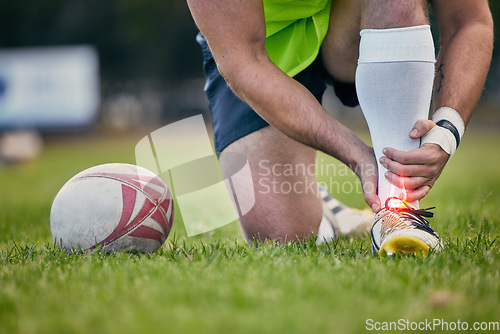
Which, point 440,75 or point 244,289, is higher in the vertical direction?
point 440,75

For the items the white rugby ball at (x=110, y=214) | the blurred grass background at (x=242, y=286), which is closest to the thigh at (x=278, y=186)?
the blurred grass background at (x=242, y=286)

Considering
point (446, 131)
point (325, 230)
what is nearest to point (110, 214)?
point (325, 230)

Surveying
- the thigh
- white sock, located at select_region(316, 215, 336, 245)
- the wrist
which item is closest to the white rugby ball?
the thigh

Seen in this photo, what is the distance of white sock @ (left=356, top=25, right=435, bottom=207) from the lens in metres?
2.11

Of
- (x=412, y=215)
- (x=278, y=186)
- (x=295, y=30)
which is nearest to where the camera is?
(x=412, y=215)

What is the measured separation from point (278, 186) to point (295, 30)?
0.82 meters

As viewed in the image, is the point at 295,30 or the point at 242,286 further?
the point at 295,30

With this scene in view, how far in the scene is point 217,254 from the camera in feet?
7.29

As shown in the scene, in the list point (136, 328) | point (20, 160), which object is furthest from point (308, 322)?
point (20, 160)

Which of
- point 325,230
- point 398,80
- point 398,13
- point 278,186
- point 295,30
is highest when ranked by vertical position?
point 295,30

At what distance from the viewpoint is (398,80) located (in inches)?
84.0

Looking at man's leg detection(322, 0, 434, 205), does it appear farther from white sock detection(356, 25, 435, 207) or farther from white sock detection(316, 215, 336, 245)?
white sock detection(316, 215, 336, 245)

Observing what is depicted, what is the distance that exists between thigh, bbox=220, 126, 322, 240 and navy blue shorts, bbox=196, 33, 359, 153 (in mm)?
62

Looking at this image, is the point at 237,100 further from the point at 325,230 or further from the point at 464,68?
the point at 464,68
